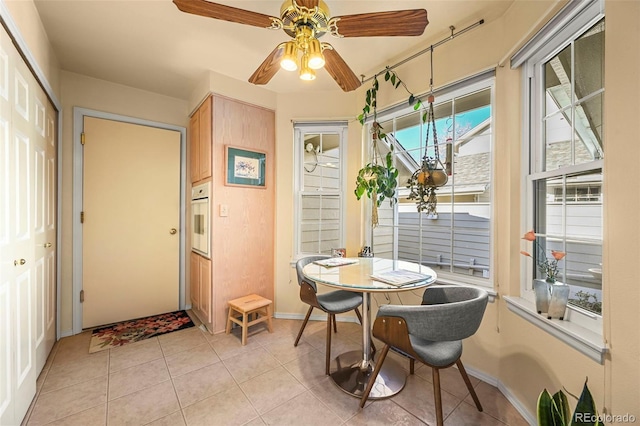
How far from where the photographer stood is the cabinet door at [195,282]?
301cm

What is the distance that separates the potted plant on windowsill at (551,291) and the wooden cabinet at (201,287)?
2627 mm

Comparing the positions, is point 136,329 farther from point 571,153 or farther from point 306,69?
point 571,153

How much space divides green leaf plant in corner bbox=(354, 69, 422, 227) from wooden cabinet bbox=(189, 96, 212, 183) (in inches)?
59.9

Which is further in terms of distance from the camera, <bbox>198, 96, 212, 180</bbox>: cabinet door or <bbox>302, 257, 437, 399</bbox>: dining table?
<bbox>198, 96, 212, 180</bbox>: cabinet door

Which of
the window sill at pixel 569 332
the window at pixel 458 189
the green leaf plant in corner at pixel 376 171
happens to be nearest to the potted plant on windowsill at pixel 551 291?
the window sill at pixel 569 332

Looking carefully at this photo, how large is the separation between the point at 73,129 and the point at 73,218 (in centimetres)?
88

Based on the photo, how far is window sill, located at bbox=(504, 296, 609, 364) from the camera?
117 cm

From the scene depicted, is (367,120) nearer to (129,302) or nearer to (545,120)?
(545,120)

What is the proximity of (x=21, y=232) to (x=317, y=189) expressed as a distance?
231cm

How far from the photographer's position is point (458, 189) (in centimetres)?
221

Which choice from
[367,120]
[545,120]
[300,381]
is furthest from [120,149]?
[545,120]

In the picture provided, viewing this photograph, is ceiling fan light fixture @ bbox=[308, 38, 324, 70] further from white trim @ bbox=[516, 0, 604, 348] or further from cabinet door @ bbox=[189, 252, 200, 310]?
cabinet door @ bbox=[189, 252, 200, 310]

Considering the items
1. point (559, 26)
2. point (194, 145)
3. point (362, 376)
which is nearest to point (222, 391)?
point (362, 376)

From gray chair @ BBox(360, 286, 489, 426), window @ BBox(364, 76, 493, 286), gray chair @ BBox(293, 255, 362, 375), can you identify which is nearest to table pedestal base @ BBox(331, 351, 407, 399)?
gray chair @ BBox(293, 255, 362, 375)
